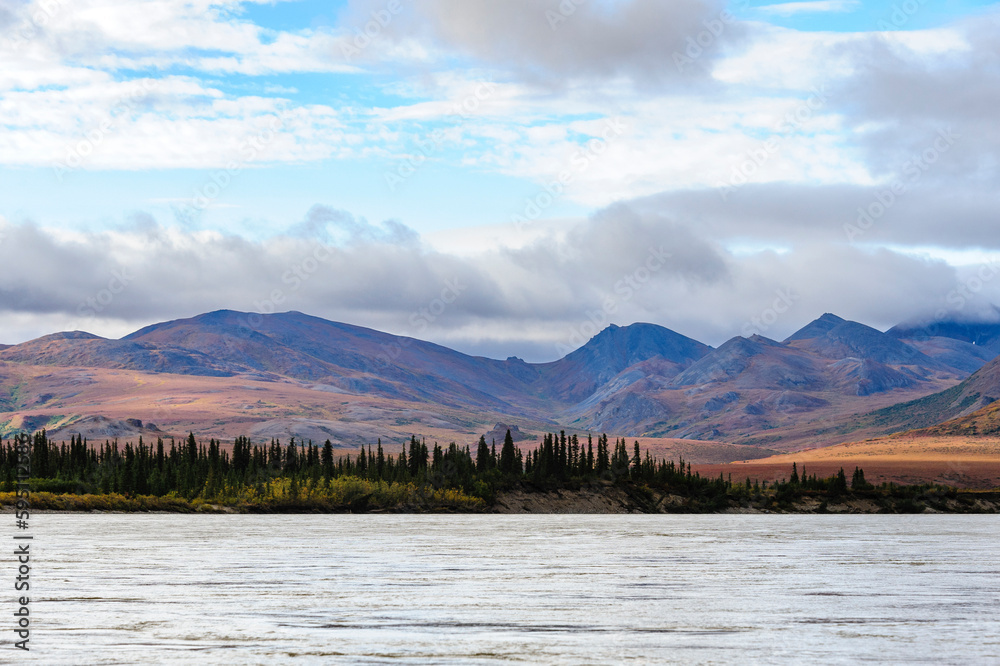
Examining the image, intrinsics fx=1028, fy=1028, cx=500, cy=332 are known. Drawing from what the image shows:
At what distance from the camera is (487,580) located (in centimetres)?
6281

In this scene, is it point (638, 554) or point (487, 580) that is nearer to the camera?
point (487, 580)

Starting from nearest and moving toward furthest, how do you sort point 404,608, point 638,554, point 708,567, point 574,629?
point 574,629 < point 404,608 < point 708,567 < point 638,554

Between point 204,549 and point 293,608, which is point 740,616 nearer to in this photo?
point 293,608

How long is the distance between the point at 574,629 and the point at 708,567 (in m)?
38.6

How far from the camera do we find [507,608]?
4675 cm

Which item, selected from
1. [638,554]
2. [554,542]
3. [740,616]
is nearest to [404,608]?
[740,616]

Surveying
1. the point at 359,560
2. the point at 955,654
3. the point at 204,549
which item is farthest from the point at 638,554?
the point at 955,654

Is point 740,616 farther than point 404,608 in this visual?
No

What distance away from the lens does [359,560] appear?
81562 millimetres

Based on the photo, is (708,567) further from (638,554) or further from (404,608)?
(404,608)

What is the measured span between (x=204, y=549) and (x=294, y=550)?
341 inches

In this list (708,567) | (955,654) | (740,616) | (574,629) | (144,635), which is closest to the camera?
(955,654)

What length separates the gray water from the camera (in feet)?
111

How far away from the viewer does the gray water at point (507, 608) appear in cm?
3378
